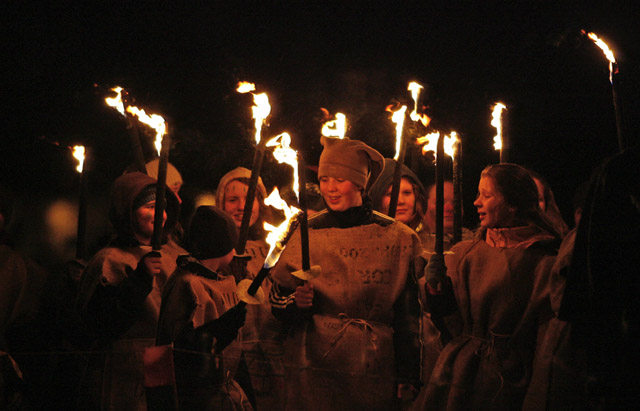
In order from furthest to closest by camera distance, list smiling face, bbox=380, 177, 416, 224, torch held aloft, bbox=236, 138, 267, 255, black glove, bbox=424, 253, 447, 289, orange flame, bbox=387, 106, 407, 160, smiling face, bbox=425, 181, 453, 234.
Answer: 1. smiling face, bbox=425, 181, 453, 234
2. smiling face, bbox=380, 177, 416, 224
3. orange flame, bbox=387, 106, 407, 160
4. torch held aloft, bbox=236, 138, 267, 255
5. black glove, bbox=424, 253, 447, 289

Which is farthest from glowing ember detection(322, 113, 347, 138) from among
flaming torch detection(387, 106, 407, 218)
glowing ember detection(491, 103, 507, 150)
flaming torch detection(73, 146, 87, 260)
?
flaming torch detection(73, 146, 87, 260)

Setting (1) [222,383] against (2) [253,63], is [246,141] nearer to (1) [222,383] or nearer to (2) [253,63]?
(2) [253,63]

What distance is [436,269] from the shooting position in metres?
5.10

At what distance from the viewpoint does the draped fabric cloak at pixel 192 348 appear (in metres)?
4.89

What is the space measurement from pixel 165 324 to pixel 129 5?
4305 mm

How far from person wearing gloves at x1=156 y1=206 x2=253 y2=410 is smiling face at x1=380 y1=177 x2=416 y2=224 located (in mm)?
1628

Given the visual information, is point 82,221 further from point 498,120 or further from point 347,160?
point 498,120

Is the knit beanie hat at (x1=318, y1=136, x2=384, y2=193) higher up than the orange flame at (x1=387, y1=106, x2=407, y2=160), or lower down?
lower down

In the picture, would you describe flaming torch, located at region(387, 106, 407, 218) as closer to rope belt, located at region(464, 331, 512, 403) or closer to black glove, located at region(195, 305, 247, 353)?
rope belt, located at region(464, 331, 512, 403)

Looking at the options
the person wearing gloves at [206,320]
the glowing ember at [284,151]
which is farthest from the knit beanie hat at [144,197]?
the glowing ember at [284,151]

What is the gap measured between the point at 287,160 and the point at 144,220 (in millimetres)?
1492

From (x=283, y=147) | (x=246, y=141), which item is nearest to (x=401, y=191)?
(x=283, y=147)

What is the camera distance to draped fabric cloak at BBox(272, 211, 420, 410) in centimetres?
551

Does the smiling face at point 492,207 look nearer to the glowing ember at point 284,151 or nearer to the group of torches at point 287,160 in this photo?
the group of torches at point 287,160
